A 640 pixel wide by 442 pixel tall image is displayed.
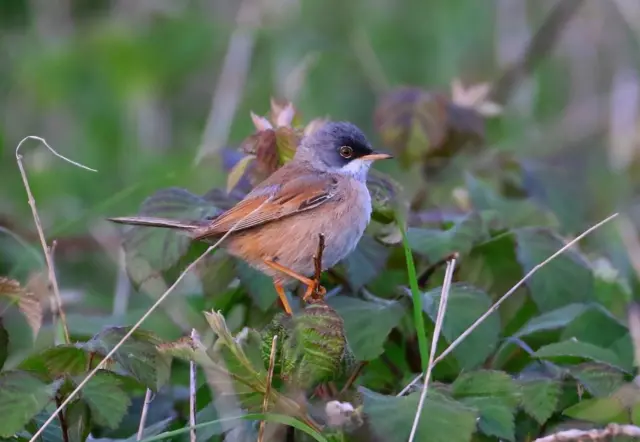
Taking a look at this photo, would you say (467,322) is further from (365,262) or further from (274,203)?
(274,203)

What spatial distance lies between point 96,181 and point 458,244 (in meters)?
3.71

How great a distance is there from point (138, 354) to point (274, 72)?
4906 millimetres

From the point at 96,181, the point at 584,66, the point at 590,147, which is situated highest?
the point at 584,66

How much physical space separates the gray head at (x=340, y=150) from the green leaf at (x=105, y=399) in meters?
1.31

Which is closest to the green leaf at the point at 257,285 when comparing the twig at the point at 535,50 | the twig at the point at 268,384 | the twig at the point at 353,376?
the twig at the point at 353,376

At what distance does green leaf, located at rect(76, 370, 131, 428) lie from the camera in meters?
2.36

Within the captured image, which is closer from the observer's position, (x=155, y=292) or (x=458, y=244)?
(x=458, y=244)

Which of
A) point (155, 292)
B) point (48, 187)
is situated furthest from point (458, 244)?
point (48, 187)

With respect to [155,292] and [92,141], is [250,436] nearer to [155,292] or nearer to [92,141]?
[155,292]

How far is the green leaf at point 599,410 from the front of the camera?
2.49 m

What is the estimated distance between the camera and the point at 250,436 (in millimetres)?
2498

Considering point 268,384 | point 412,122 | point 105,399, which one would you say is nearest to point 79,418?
point 105,399

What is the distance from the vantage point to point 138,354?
2.48 meters

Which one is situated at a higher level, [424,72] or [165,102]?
[424,72]
